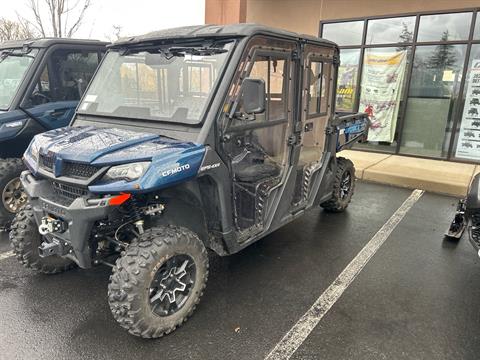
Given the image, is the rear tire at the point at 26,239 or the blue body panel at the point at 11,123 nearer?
the rear tire at the point at 26,239

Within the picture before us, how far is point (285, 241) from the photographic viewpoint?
4.71m

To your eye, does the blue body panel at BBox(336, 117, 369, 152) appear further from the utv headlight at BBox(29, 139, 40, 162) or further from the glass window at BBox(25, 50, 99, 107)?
the glass window at BBox(25, 50, 99, 107)

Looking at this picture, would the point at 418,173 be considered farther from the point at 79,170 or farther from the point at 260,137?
the point at 79,170

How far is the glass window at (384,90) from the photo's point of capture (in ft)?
29.3

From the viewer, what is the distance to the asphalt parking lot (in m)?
2.81

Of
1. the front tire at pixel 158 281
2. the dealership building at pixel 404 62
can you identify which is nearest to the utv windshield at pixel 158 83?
the front tire at pixel 158 281

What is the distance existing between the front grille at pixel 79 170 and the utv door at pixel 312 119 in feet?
6.82

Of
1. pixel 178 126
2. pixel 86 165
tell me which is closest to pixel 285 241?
pixel 178 126

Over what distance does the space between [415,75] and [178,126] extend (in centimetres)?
749

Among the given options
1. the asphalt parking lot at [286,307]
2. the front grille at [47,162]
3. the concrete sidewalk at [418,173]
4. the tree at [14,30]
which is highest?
the tree at [14,30]

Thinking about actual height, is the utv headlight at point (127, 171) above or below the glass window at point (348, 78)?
below

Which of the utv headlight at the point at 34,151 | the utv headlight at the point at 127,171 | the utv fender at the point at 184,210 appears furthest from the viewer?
the utv headlight at the point at 34,151

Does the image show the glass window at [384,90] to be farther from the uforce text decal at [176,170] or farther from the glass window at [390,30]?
the uforce text decal at [176,170]

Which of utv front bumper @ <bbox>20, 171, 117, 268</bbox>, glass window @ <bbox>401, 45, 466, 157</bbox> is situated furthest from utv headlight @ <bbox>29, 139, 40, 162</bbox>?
glass window @ <bbox>401, 45, 466, 157</bbox>
